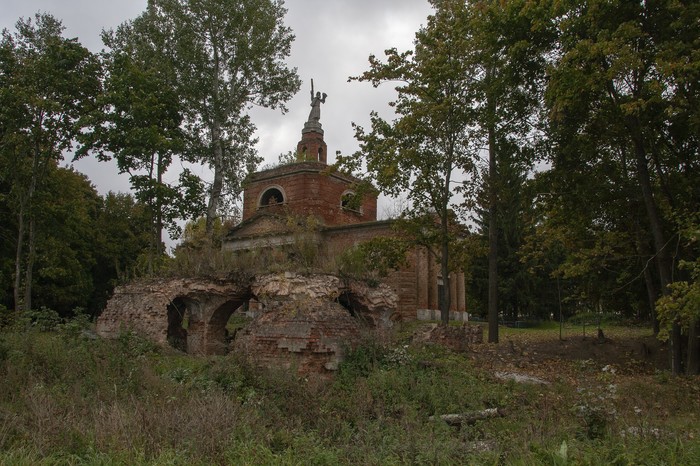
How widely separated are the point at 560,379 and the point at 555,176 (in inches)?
217

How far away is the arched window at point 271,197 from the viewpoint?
3544 cm

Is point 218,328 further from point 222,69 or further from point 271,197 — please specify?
point 271,197

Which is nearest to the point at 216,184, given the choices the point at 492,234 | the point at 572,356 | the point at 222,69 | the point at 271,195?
the point at 222,69

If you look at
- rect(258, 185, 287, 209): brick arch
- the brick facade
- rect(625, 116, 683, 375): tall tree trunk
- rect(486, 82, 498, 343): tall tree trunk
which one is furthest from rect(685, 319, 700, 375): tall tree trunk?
rect(258, 185, 287, 209): brick arch

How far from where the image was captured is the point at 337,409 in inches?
347

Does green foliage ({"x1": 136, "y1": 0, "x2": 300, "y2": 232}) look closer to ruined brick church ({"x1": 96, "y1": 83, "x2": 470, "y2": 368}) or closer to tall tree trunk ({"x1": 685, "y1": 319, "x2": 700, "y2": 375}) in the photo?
ruined brick church ({"x1": 96, "y1": 83, "x2": 470, "y2": 368})

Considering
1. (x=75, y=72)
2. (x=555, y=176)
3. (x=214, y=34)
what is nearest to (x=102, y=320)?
(x=75, y=72)

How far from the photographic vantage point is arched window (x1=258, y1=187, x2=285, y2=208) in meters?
35.4

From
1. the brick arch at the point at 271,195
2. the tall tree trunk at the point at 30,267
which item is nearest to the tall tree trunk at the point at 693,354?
the tall tree trunk at the point at 30,267

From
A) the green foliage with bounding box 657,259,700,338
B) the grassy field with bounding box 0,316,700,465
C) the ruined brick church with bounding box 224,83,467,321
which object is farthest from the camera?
the ruined brick church with bounding box 224,83,467,321

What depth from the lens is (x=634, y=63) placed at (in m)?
11.5

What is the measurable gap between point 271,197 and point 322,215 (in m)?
3.87

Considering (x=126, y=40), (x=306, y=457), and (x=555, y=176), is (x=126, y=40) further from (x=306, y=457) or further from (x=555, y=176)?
(x=306, y=457)

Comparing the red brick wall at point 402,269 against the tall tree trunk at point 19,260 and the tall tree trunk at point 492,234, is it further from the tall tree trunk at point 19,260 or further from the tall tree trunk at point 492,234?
the tall tree trunk at point 19,260
